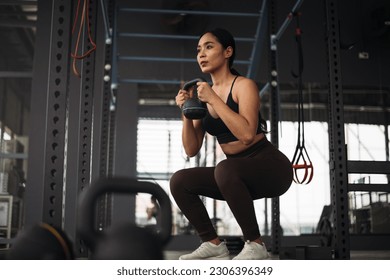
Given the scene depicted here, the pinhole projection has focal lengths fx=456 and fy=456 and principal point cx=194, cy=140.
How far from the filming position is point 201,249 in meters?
2.07

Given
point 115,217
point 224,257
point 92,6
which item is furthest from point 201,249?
point 115,217

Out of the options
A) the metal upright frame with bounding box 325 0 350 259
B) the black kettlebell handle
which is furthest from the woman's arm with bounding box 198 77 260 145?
the black kettlebell handle

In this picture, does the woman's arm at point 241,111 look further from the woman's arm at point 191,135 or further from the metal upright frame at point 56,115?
the metal upright frame at point 56,115

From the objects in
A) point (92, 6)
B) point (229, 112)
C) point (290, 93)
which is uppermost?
point (290, 93)

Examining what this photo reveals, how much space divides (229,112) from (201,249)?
0.65 metres

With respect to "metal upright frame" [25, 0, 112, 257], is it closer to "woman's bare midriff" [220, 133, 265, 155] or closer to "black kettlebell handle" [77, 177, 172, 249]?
"black kettlebell handle" [77, 177, 172, 249]

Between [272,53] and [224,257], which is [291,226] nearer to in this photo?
[272,53]

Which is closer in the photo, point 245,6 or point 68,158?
point 68,158

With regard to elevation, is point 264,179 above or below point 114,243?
above

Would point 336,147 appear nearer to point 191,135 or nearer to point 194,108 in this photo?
point 191,135

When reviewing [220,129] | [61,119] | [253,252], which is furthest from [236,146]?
[61,119]

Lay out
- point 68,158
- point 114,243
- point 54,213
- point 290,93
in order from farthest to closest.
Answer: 1. point 290,93
2. point 68,158
3. point 54,213
4. point 114,243

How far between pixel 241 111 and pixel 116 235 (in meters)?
1.24

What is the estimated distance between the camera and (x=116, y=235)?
0.79 meters
